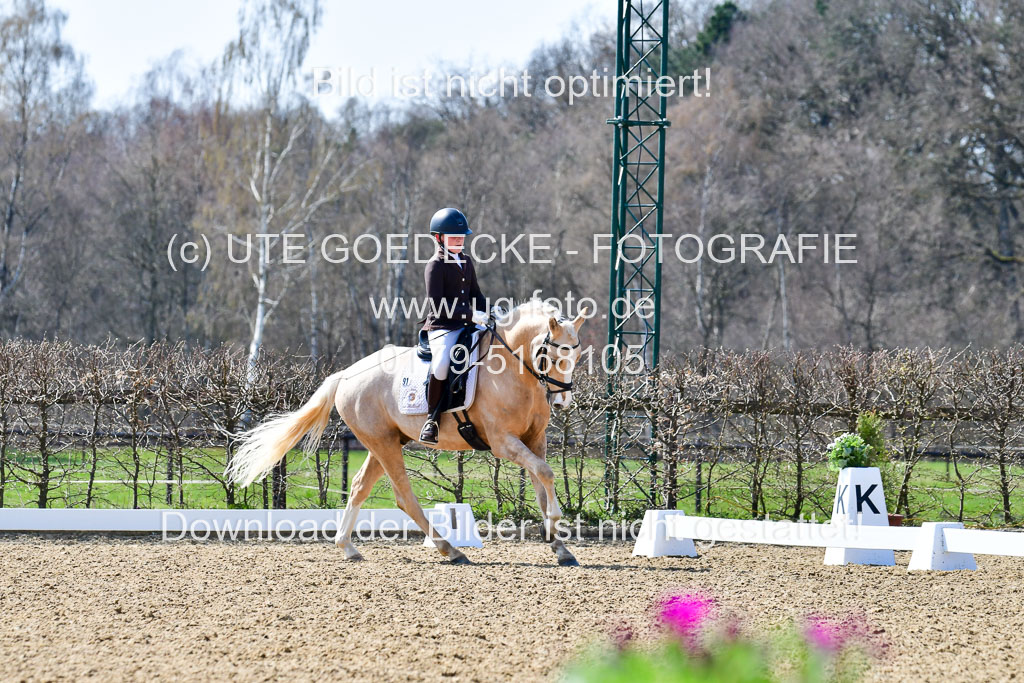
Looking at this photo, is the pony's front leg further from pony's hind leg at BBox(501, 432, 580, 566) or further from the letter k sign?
the letter k sign

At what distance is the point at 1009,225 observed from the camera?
1152 inches

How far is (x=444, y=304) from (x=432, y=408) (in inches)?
30.0

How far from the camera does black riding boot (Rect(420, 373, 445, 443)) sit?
7324 millimetres

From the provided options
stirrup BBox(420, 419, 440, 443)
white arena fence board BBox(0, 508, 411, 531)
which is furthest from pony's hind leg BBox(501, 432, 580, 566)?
white arena fence board BBox(0, 508, 411, 531)

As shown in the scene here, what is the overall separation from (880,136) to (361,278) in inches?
675

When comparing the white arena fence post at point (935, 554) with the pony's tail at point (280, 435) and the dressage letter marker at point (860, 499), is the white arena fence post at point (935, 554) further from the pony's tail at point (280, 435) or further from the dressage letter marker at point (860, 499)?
the pony's tail at point (280, 435)

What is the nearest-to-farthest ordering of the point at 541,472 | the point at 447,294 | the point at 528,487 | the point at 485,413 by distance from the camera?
1. the point at 541,472
2. the point at 485,413
3. the point at 447,294
4. the point at 528,487

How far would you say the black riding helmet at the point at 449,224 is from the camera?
7.38 m

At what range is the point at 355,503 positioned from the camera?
8.16 m

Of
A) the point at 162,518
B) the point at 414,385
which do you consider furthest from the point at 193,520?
the point at 414,385

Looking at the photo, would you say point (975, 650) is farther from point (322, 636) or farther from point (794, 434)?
point (794, 434)

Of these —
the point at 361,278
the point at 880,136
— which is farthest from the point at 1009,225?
the point at 361,278

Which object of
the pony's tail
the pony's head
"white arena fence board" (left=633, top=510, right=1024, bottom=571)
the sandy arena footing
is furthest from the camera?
the pony's tail

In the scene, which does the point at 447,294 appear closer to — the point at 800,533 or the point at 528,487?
the point at 800,533
